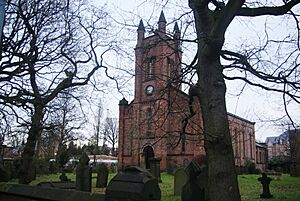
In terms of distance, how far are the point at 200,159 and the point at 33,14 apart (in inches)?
298

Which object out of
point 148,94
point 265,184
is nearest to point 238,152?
point 148,94

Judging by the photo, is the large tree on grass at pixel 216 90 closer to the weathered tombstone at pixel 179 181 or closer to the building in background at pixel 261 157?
the weathered tombstone at pixel 179 181

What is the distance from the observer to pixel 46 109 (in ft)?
39.5

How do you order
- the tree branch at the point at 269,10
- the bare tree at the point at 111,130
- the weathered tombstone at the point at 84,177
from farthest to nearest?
the bare tree at the point at 111,130
the weathered tombstone at the point at 84,177
the tree branch at the point at 269,10

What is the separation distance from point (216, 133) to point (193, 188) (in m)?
3.32

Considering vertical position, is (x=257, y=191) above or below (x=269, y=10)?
below

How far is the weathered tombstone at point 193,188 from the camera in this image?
23.4ft

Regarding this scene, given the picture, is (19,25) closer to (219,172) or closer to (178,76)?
(178,76)

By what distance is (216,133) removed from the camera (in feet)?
14.4

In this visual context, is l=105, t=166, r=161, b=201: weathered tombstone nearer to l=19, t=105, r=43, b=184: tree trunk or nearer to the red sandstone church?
the red sandstone church

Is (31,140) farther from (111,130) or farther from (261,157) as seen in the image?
(261,157)

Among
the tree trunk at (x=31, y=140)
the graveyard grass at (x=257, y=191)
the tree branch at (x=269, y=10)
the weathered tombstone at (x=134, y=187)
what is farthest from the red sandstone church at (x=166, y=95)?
the tree trunk at (x=31, y=140)

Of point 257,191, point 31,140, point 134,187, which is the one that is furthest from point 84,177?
point 134,187

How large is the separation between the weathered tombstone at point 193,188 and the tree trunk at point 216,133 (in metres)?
2.86
